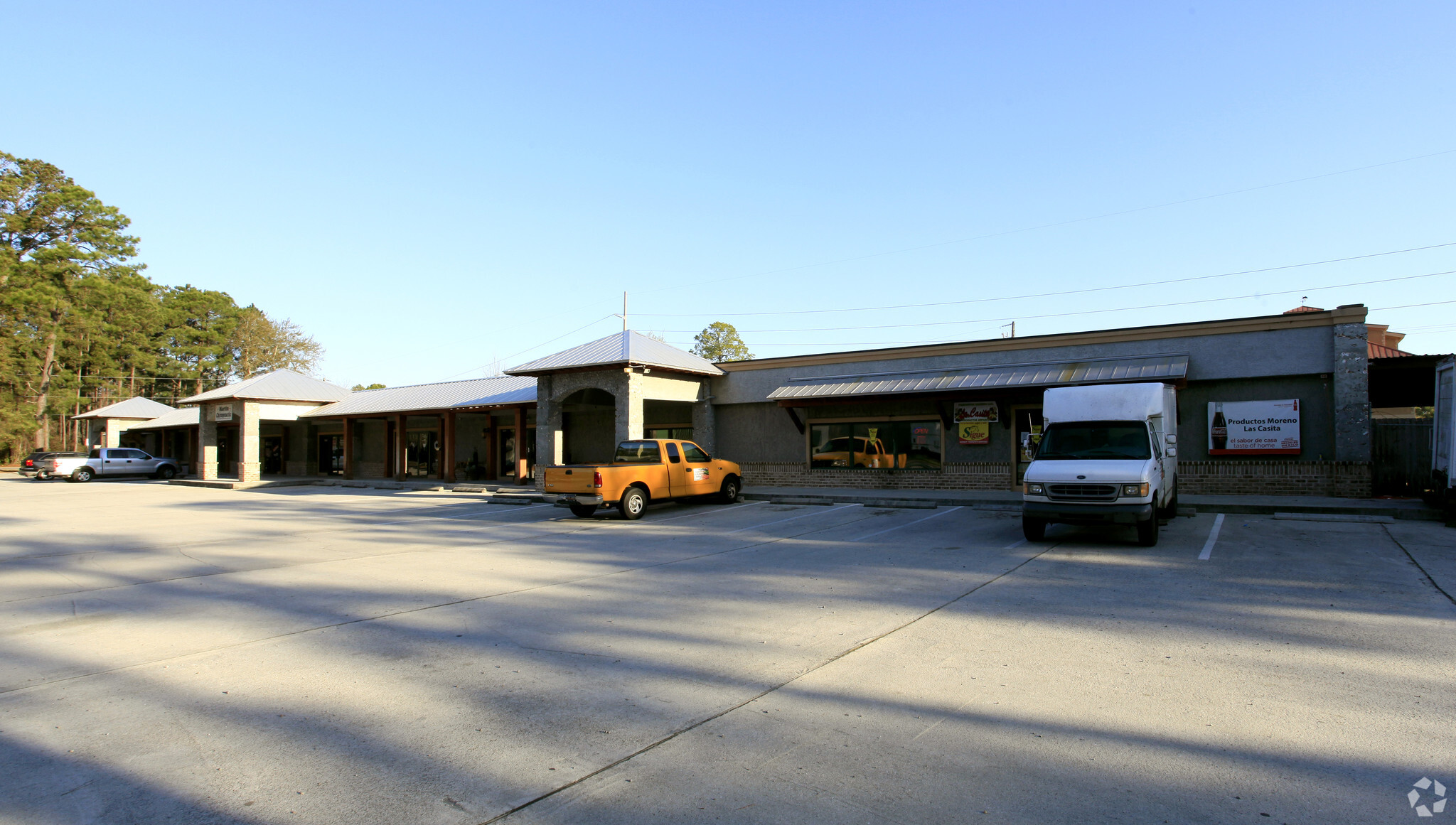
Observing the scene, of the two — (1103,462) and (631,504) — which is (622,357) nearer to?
(631,504)

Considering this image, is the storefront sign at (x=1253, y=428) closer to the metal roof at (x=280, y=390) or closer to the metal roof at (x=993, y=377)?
the metal roof at (x=993, y=377)

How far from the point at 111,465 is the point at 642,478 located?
36.6 meters

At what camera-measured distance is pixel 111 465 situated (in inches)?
1523

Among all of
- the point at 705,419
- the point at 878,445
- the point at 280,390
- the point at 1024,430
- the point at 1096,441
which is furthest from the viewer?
the point at 280,390

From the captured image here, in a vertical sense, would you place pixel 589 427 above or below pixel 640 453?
above

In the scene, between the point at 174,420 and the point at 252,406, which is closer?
the point at 252,406

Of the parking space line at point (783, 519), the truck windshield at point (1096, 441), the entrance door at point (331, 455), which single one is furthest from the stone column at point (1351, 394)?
the entrance door at point (331, 455)

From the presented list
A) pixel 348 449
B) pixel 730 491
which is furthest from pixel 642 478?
pixel 348 449

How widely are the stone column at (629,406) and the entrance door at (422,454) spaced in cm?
1466

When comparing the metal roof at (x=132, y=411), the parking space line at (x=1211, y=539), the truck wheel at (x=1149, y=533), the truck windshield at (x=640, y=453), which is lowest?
the parking space line at (x=1211, y=539)

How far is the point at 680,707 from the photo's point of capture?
4.99 m

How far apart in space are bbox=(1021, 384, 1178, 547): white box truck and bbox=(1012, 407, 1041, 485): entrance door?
6082mm

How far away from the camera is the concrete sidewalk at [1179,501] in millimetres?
14617

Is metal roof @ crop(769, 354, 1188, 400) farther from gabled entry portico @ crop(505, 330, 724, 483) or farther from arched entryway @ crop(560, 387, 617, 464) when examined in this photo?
arched entryway @ crop(560, 387, 617, 464)
